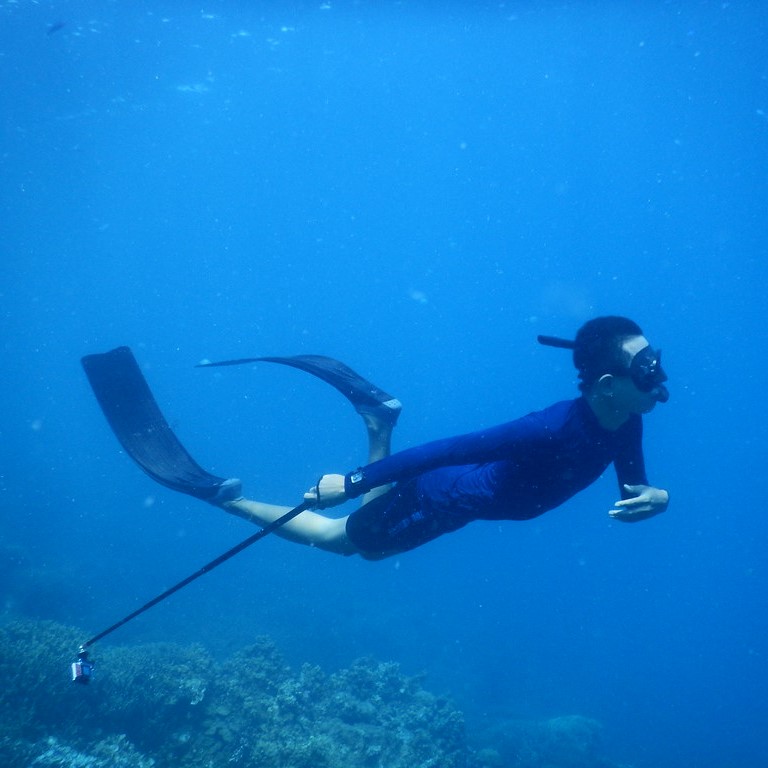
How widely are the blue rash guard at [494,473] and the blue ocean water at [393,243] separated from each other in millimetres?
18236

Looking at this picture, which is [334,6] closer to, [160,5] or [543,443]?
[160,5]

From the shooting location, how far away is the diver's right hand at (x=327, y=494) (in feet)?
11.6

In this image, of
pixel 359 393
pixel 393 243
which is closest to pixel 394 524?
pixel 359 393

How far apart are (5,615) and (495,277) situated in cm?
16989

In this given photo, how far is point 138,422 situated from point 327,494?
282 centimetres

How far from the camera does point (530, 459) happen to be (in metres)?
3.50

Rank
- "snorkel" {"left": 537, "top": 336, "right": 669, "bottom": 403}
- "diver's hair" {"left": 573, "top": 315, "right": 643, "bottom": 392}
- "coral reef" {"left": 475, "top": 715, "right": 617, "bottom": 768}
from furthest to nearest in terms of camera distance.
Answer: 1. "coral reef" {"left": 475, "top": 715, "right": 617, "bottom": 768}
2. "diver's hair" {"left": 573, "top": 315, "right": 643, "bottom": 392}
3. "snorkel" {"left": 537, "top": 336, "right": 669, "bottom": 403}

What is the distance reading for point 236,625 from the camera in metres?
22.6

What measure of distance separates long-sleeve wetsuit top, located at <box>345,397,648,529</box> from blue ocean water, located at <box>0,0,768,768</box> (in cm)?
1907

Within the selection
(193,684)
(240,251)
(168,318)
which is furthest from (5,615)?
(168,318)

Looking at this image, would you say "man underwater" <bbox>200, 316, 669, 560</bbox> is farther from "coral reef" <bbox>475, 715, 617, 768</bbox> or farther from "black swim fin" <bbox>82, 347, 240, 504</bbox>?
"coral reef" <bbox>475, 715, 617, 768</bbox>

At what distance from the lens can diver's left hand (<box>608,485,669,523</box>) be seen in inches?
138

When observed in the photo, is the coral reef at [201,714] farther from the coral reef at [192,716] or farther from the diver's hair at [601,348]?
the diver's hair at [601,348]

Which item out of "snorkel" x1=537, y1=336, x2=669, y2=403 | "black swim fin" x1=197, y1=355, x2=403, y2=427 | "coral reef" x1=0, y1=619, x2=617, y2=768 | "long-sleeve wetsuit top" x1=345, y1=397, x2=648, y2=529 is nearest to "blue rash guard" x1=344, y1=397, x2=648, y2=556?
"long-sleeve wetsuit top" x1=345, y1=397, x2=648, y2=529
